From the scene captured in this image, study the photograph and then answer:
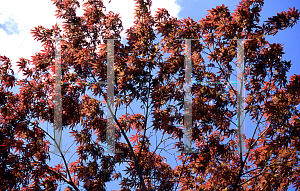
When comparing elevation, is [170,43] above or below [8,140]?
above

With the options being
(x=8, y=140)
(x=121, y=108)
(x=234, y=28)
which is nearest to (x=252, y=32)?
(x=234, y=28)

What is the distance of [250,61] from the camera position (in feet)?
18.3

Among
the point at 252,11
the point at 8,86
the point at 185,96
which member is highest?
the point at 252,11

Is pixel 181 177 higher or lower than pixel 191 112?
lower

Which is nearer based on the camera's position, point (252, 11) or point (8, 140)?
point (8, 140)

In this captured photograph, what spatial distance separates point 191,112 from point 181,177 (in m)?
1.83

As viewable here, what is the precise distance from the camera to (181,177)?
591cm

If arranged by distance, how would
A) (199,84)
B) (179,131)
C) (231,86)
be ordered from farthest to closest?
(231,86) < (199,84) < (179,131)

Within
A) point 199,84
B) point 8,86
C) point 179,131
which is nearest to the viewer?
point 179,131

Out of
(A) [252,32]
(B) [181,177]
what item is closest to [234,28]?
(A) [252,32]

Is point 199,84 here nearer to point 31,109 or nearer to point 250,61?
point 250,61

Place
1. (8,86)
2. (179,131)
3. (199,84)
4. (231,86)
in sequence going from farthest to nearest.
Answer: (8,86), (231,86), (199,84), (179,131)

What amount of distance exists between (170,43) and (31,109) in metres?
3.65

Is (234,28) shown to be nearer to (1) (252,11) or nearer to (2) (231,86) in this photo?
(1) (252,11)
